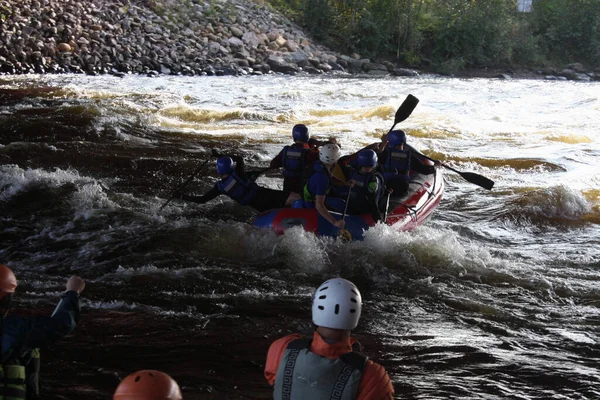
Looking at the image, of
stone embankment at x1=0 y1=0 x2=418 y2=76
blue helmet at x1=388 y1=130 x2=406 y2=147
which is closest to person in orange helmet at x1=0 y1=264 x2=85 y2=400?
blue helmet at x1=388 y1=130 x2=406 y2=147

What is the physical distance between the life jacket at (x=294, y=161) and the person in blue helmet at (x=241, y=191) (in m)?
0.20

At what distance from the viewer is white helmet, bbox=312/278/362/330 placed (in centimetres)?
215

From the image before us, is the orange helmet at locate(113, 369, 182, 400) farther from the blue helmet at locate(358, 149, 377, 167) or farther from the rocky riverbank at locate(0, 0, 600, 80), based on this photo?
the rocky riverbank at locate(0, 0, 600, 80)

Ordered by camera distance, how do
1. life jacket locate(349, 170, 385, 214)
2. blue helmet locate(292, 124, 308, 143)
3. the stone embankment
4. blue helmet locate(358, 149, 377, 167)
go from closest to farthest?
blue helmet locate(358, 149, 377, 167) → life jacket locate(349, 170, 385, 214) → blue helmet locate(292, 124, 308, 143) → the stone embankment

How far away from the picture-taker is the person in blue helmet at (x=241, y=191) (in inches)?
244

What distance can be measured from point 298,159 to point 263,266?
4.17ft

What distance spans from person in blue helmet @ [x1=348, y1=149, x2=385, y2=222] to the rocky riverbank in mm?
14714

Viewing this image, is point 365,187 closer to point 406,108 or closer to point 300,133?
point 300,133

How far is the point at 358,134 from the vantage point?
39.2ft

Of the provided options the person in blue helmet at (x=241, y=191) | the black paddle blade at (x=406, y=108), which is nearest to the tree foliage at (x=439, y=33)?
the black paddle blade at (x=406, y=108)

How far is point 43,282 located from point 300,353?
3414 millimetres

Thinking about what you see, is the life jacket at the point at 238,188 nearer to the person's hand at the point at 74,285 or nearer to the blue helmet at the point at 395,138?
the blue helmet at the point at 395,138

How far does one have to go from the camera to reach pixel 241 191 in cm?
634

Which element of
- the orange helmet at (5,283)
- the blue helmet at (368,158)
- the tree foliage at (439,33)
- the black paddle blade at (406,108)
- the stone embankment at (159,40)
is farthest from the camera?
the tree foliage at (439,33)
